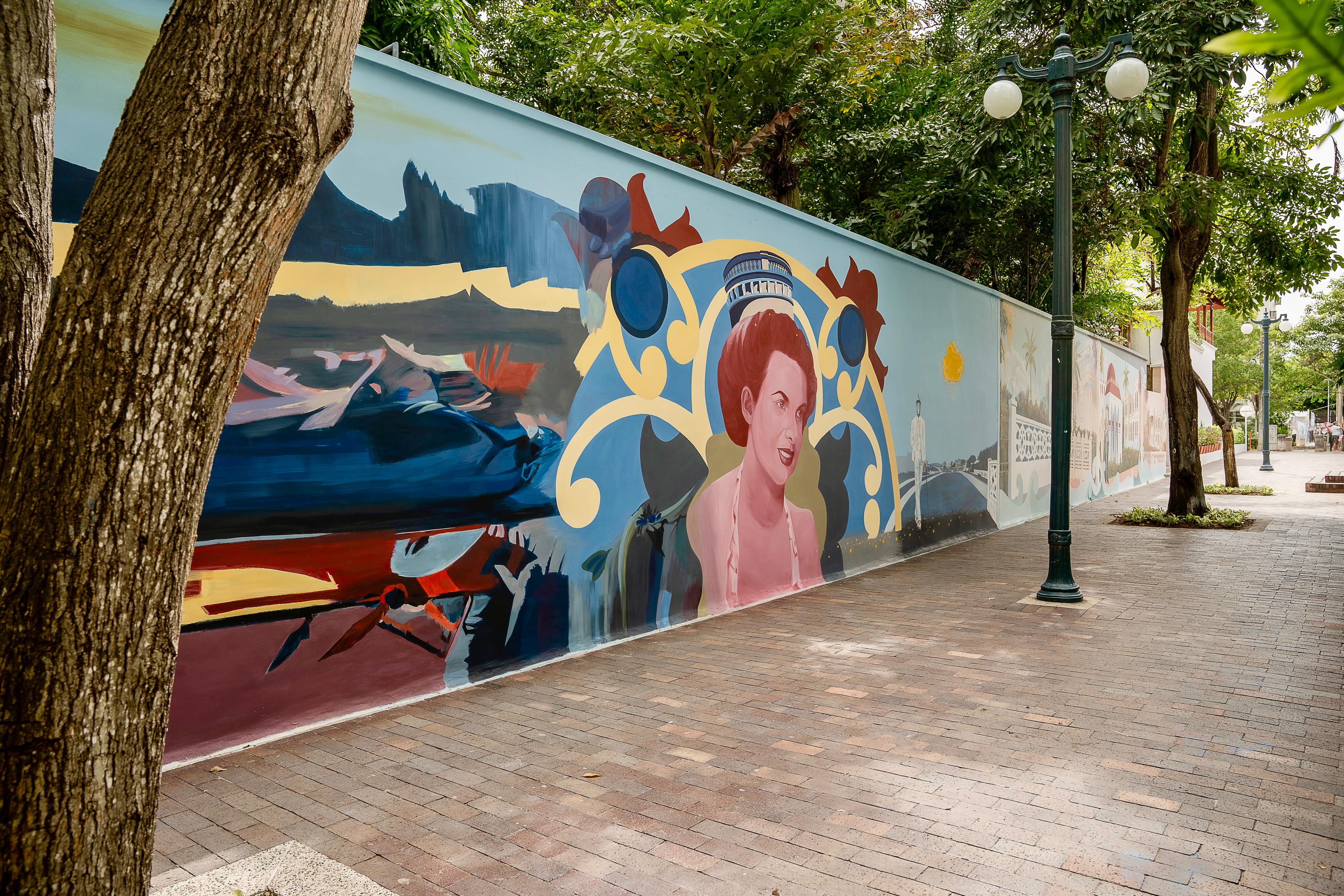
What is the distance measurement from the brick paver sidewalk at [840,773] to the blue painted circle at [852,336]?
344 centimetres

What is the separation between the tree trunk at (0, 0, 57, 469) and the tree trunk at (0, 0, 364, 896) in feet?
1.43

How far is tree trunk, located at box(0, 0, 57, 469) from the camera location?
230 cm

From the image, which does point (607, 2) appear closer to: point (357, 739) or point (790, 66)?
point (790, 66)

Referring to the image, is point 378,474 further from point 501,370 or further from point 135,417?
point 135,417

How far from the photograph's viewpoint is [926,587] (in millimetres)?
9117

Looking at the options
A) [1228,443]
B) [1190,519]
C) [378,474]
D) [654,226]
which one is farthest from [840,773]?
[1228,443]

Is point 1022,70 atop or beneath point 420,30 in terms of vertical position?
beneath

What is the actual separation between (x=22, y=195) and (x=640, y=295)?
4.93 metres

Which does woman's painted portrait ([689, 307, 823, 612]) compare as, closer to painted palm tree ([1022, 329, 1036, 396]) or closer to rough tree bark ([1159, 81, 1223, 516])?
painted palm tree ([1022, 329, 1036, 396])

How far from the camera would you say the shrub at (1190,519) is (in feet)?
46.4

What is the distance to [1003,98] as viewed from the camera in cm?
836

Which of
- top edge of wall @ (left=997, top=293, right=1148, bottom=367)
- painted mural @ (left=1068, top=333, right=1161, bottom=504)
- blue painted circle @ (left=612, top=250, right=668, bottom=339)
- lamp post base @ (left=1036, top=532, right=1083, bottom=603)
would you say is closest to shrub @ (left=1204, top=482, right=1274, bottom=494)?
painted mural @ (left=1068, top=333, right=1161, bottom=504)

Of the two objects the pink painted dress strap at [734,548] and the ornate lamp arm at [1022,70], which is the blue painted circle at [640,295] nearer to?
the pink painted dress strap at [734,548]

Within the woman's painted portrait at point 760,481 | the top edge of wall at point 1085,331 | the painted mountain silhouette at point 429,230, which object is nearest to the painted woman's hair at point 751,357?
the woman's painted portrait at point 760,481
